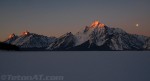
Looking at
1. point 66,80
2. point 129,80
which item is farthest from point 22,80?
point 129,80

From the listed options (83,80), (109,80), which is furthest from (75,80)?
(109,80)

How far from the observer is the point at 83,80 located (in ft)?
119

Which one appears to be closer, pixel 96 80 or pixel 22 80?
pixel 22 80

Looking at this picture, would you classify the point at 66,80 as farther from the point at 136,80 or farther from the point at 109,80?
the point at 136,80

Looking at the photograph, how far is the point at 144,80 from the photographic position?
36.5m

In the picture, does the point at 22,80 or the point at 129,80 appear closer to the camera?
the point at 22,80

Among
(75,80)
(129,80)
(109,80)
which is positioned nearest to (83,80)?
(75,80)

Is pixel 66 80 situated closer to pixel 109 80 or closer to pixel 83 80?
pixel 83 80

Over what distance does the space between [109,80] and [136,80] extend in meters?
3.78

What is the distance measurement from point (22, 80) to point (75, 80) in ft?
23.4

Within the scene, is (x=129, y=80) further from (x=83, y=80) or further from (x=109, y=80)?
(x=83, y=80)

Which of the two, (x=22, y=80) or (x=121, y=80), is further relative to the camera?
(x=121, y=80)

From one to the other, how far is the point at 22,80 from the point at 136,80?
15302mm

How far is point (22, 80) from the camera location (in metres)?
32.6
